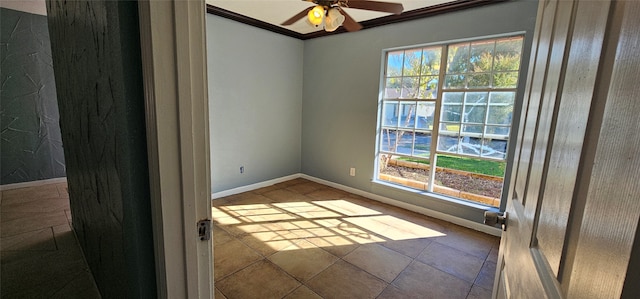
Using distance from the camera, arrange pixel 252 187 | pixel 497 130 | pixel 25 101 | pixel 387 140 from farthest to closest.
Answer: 1. pixel 252 187
2. pixel 387 140
3. pixel 25 101
4. pixel 497 130

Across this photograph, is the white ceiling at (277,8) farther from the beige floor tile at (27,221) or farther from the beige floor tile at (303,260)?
the beige floor tile at (27,221)

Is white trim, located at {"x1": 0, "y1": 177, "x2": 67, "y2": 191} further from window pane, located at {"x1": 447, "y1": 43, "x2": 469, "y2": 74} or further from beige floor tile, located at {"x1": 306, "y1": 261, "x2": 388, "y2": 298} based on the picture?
window pane, located at {"x1": 447, "y1": 43, "x2": 469, "y2": 74}

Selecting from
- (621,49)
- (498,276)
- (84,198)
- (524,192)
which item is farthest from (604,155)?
(84,198)

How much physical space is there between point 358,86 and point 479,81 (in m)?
1.52

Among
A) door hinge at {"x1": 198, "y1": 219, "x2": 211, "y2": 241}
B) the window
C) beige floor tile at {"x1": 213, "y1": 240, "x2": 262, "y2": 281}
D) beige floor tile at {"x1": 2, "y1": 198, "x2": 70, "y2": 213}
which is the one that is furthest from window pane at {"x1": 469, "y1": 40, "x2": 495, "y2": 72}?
beige floor tile at {"x1": 2, "y1": 198, "x2": 70, "y2": 213}

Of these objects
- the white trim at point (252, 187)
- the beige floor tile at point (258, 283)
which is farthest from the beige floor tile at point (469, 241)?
the white trim at point (252, 187)

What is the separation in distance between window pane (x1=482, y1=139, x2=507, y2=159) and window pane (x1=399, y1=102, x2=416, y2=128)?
2.83 ft

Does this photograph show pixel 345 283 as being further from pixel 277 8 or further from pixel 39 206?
pixel 39 206

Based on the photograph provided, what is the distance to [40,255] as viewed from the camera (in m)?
1.86

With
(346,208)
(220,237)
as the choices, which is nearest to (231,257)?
(220,237)

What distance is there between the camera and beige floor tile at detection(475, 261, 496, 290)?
2.04 meters

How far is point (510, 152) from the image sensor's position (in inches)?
107

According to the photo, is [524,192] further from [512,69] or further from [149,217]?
[512,69]

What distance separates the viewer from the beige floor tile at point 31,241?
196cm
